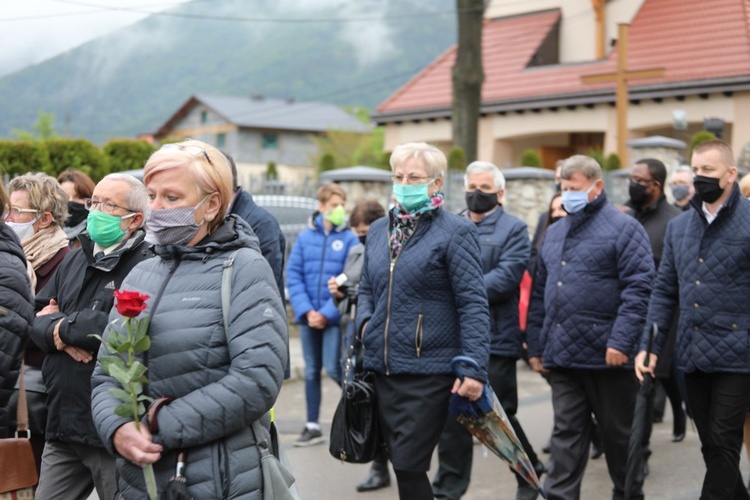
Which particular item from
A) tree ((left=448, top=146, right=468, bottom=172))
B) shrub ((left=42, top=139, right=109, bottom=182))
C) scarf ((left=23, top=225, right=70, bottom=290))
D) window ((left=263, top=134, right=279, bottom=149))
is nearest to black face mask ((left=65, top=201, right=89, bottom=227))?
scarf ((left=23, top=225, right=70, bottom=290))

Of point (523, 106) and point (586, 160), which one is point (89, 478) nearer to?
point (586, 160)

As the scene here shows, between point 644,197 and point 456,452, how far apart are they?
9.30 feet

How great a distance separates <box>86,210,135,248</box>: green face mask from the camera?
15.5 feet

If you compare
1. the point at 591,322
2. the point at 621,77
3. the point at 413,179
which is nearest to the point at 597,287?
the point at 591,322

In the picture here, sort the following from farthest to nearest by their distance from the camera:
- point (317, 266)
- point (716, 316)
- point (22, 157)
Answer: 1. point (22, 157)
2. point (317, 266)
3. point (716, 316)

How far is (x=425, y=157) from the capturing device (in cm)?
561

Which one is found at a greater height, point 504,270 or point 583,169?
point 583,169

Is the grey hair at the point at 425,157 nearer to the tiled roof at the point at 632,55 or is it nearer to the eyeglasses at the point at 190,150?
the eyeglasses at the point at 190,150

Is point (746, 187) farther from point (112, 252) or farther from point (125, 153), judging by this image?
point (125, 153)

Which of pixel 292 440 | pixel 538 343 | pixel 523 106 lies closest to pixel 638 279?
pixel 538 343

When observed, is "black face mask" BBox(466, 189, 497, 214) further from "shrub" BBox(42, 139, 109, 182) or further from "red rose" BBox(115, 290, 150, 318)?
"shrub" BBox(42, 139, 109, 182)

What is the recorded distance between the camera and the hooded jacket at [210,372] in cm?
341

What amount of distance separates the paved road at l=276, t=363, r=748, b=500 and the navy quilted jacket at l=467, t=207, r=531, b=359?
107 cm

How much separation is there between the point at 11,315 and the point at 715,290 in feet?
12.1
